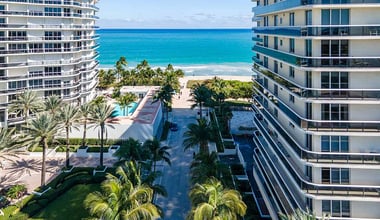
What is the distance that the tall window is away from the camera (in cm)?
2661

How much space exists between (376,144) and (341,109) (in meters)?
3.40

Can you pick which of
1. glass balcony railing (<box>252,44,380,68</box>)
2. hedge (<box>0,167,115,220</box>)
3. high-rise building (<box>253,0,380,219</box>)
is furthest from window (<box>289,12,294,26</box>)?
hedge (<box>0,167,115,220</box>)

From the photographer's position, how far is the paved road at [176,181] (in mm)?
38562

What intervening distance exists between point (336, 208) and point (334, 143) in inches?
179

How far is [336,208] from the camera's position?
27000 millimetres

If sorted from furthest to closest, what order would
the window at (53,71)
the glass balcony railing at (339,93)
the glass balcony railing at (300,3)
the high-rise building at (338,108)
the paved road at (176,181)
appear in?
the window at (53,71)
the paved road at (176,181)
the glass balcony railing at (339,93)
the high-rise building at (338,108)
the glass balcony railing at (300,3)

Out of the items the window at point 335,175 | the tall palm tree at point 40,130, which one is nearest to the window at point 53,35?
the tall palm tree at point 40,130

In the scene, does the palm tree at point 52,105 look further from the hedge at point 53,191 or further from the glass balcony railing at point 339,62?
the glass balcony railing at point 339,62

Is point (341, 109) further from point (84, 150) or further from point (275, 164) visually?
point (84, 150)

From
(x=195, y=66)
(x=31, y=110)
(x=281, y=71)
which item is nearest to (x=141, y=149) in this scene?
(x=281, y=71)

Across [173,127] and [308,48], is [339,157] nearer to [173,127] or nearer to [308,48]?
[308,48]

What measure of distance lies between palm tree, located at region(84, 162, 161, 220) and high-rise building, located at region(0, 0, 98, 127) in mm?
39042

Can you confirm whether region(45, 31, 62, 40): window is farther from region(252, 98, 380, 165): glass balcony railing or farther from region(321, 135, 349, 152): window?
region(321, 135, 349, 152): window

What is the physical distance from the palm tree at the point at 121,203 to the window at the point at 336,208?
11.7m
